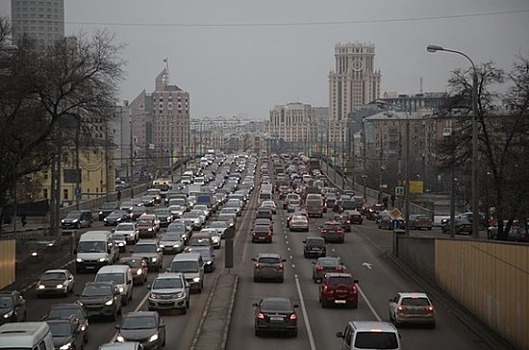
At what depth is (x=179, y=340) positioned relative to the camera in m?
26.2

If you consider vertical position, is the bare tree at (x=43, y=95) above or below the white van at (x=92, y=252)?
above

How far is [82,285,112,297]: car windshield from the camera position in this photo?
29.8 metres

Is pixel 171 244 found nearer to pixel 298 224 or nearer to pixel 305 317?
pixel 298 224

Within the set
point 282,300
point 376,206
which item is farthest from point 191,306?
point 376,206

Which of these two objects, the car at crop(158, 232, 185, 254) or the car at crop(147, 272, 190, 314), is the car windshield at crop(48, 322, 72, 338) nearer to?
the car at crop(147, 272, 190, 314)

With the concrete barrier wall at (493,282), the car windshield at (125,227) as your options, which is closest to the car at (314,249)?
the car windshield at (125,227)

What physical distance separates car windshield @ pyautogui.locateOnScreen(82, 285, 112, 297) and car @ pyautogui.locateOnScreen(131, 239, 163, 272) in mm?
13018

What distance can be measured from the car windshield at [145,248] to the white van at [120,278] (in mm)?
9583

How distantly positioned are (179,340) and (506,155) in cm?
Result: 2982

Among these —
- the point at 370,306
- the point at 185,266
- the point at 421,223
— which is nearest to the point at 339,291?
the point at 370,306

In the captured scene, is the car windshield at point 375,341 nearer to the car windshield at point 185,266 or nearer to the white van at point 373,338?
the white van at point 373,338

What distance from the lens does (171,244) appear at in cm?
5222

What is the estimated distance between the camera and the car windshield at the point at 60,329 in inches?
888

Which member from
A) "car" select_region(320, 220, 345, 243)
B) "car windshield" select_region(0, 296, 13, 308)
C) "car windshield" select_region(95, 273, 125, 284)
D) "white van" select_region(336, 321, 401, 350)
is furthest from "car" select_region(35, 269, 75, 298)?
"car" select_region(320, 220, 345, 243)
